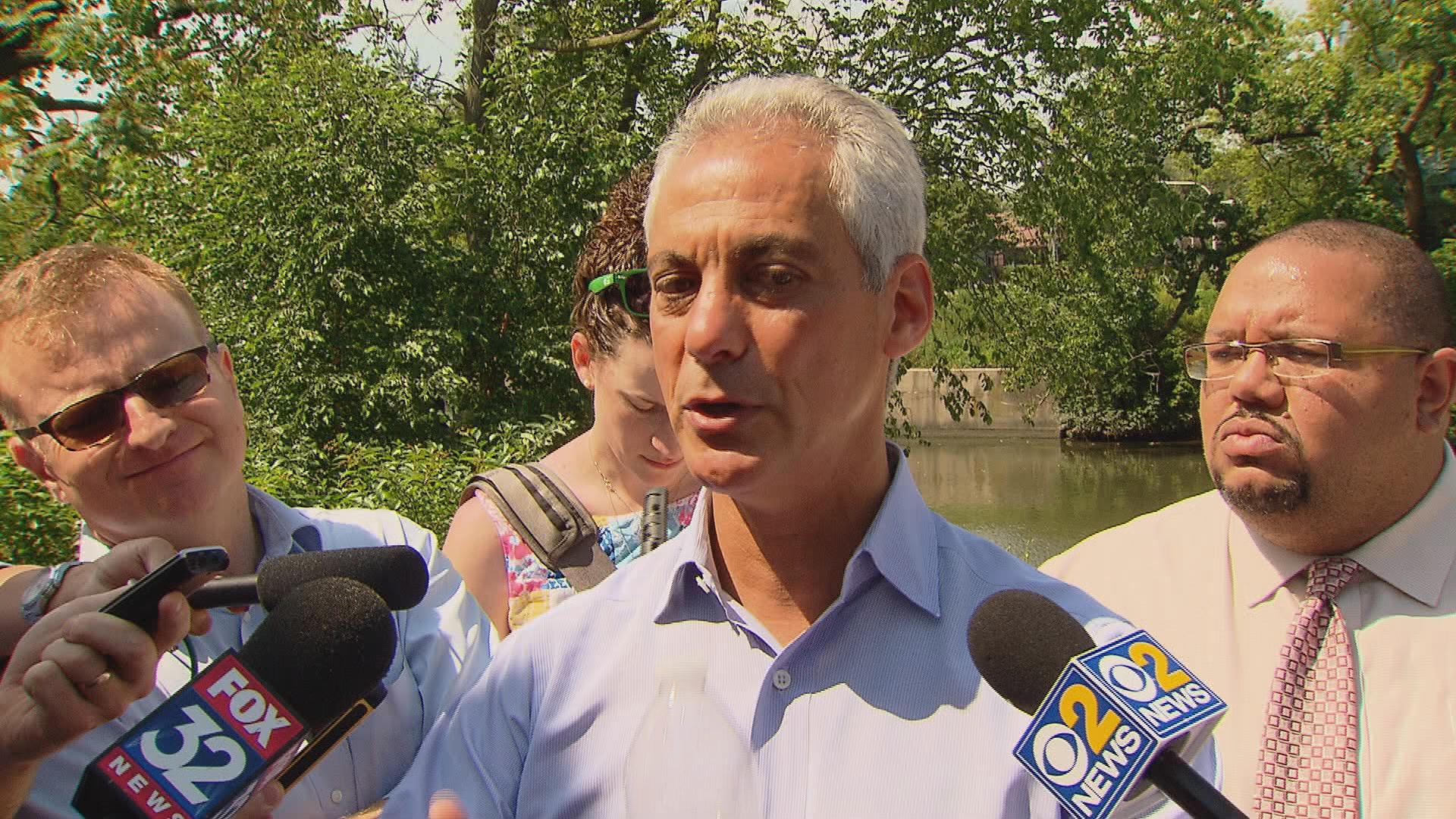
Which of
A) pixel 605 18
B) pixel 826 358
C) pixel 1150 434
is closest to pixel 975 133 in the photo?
pixel 605 18

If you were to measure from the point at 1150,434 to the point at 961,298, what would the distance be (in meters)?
13.1

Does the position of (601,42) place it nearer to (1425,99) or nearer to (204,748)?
(204,748)

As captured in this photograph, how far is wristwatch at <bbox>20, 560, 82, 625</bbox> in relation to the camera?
72.6 inches

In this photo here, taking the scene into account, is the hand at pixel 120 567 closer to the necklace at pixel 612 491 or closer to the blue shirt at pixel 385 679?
the blue shirt at pixel 385 679

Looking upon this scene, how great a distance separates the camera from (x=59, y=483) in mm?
2279

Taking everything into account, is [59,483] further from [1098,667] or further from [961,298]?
[961,298]

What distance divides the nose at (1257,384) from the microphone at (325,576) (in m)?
1.95

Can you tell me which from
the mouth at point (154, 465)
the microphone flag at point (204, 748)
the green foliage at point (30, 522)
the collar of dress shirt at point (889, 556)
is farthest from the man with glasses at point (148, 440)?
the green foliage at point (30, 522)

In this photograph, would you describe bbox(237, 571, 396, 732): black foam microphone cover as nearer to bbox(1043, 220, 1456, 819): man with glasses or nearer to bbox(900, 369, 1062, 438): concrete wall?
bbox(1043, 220, 1456, 819): man with glasses

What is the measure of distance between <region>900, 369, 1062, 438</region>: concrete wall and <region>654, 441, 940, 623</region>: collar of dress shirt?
77.0 ft

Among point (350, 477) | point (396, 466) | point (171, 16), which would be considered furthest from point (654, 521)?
point (171, 16)

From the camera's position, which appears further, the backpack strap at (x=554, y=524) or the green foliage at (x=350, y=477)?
the green foliage at (x=350, y=477)

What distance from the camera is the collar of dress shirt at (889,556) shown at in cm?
188

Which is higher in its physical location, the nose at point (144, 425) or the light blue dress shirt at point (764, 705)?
the nose at point (144, 425)
